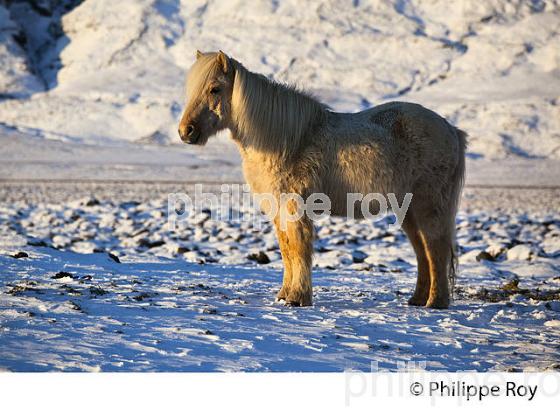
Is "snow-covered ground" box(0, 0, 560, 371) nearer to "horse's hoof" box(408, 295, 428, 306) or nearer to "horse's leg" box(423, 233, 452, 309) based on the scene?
"horse's hoof" box(408, 295, 428, 306)

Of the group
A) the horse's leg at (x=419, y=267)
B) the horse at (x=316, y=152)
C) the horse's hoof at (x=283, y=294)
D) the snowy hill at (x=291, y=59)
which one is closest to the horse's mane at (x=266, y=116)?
the horse at (x=316, y=152)

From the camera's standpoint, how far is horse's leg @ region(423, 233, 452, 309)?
6.26m

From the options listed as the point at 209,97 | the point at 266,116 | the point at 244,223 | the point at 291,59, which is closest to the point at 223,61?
the point at 209,97

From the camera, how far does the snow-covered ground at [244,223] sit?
4.66 metres

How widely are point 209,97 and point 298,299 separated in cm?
188

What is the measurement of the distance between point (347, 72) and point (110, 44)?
26008 mm

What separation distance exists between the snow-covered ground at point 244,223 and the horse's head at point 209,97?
122 cm

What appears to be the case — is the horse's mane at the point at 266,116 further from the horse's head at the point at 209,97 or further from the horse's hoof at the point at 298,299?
the horse's hoof at the point at 298,299

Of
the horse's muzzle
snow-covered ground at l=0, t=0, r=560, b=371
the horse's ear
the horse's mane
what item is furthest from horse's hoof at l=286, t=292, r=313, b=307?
the horse's ear

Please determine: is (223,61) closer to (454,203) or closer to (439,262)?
(454,203)

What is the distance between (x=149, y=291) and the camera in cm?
624

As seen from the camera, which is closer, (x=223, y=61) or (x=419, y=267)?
(x=223, y=61)

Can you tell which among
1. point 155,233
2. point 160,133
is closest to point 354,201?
point 155,233

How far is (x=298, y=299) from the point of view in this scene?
5.95 meters
